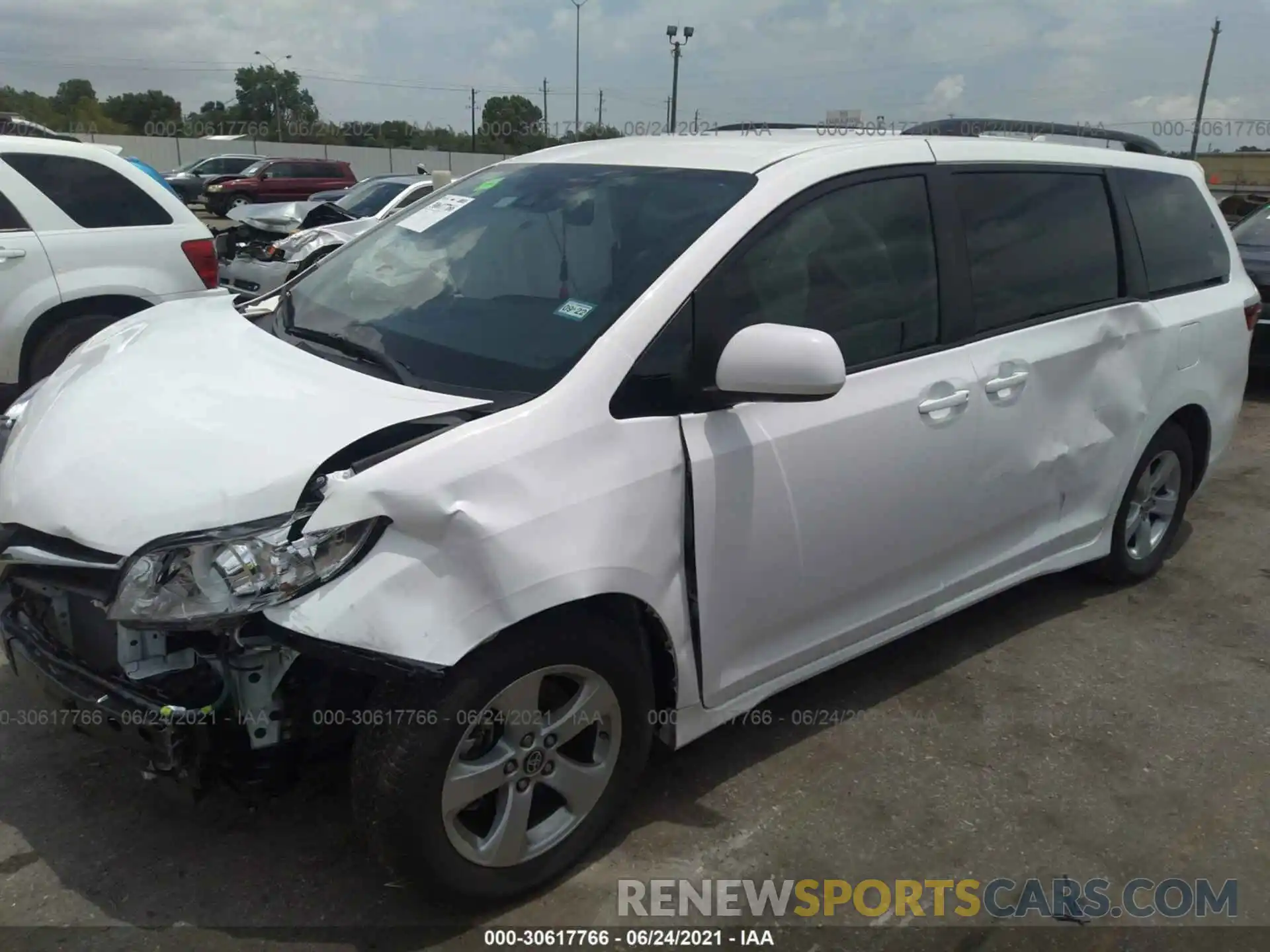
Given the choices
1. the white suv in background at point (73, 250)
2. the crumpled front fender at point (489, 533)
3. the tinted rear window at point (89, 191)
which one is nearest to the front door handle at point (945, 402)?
the crumpled front fender at point (489, 533)

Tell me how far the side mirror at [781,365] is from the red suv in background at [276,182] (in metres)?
25.4

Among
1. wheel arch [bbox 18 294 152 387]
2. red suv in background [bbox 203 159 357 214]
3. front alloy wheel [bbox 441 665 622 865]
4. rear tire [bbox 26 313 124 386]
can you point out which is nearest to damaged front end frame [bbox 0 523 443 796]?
front alloy wheel [bbox 441 665 622 865]

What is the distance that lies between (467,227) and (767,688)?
166 centimetres

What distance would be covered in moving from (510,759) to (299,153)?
50.5 meters

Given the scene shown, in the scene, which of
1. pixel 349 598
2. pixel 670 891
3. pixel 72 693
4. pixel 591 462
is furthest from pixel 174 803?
pixel 591 462

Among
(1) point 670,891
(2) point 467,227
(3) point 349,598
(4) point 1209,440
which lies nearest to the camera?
(3) point 349,598

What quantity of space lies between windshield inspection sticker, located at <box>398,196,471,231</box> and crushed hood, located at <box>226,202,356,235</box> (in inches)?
297

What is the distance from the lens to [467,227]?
126 inches

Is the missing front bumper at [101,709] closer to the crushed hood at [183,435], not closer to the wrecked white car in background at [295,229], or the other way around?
the crushed hood at [183,435]

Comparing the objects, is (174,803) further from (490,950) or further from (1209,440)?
(1209,440)

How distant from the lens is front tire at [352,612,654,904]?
7.27 ft

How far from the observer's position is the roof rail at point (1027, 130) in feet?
13.1

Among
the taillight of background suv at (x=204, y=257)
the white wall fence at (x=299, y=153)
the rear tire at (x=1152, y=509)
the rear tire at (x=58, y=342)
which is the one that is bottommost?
the rear tire at (x=1152, y=509)

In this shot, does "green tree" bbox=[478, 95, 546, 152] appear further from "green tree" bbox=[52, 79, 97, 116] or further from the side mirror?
the side mirror
